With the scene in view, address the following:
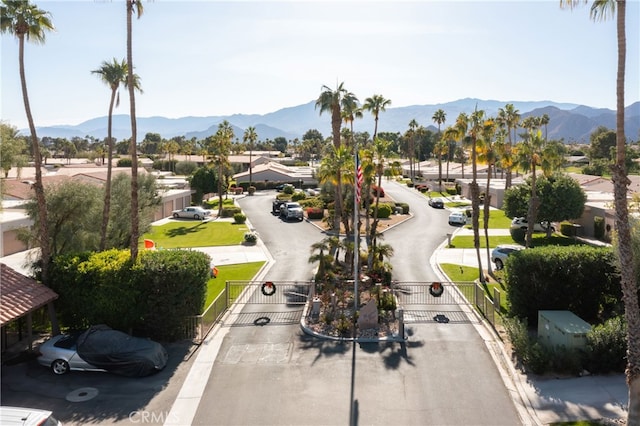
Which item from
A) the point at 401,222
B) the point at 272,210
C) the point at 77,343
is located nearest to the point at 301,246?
the point at 401,222

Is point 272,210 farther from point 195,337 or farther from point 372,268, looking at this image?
point 195,337

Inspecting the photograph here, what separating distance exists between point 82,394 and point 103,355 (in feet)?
4.72

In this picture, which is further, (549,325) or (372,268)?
(372,268)

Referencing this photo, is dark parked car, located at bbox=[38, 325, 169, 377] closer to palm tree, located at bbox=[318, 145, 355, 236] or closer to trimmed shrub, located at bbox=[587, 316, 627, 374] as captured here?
trimmed shrub, located at bbox=[587, 316, 627, 374]

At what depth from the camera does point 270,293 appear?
79.4 feet

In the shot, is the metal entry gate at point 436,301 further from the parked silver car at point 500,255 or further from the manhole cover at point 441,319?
the parked silver car at point 500,255

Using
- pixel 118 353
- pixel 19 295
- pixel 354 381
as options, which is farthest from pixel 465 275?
pixel 19 295

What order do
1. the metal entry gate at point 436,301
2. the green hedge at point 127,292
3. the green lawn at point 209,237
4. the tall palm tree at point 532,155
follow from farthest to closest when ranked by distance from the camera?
the tall palm tree at point 532,155
the green lawn at point 209,237
the metal entry gate at point 436,301
the green hedge at point 127,292

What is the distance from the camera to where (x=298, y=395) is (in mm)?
14711

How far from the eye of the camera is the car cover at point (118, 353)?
1599 cm

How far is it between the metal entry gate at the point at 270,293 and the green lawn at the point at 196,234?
589 inches

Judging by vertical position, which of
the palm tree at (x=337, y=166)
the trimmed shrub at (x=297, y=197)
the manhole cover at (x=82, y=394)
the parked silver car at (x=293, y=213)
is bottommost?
the manhole cover at (x=82, y=394)

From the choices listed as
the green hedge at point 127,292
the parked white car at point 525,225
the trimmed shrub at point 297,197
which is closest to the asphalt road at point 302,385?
the green hedge at point 127,292

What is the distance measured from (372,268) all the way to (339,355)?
11.7m
